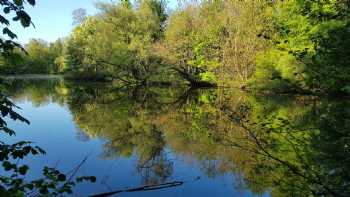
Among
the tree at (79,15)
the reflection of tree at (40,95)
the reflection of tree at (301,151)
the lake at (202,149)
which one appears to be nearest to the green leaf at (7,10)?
the lake at (202,149)

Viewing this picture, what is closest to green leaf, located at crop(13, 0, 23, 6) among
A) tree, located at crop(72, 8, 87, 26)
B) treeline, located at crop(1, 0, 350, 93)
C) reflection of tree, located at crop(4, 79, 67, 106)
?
treeline, located at crop(1, 0, 350, 93)

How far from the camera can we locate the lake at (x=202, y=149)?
24.3ft

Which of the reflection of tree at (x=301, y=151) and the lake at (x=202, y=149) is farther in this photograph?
the lake at (x=202, y=149)

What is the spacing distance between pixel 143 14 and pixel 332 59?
123ft

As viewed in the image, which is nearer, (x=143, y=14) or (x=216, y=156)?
(x=216, y=156)

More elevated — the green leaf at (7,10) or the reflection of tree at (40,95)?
the green leaf at (7,10)

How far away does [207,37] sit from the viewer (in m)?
38.6

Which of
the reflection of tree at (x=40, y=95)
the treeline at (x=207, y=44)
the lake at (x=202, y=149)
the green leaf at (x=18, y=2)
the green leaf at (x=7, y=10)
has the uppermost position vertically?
the treeline at (x=207, y=44)

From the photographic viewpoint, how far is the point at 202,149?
10.9 meters

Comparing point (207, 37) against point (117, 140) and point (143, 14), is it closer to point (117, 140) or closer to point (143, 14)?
point (143, 14)

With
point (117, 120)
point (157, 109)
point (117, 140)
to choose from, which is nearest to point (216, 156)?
point (117, 140)

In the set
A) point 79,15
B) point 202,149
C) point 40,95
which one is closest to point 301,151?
point 202,149

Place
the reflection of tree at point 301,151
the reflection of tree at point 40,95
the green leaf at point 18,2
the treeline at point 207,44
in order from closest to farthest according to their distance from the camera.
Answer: the green leaf at point 18,2
the reflection of tree at point 301,151
the treeline at point 207,44
the reflection of tree at point 40,95

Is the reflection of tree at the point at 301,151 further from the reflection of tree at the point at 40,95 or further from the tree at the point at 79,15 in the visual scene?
the tree at the point at 79,15
